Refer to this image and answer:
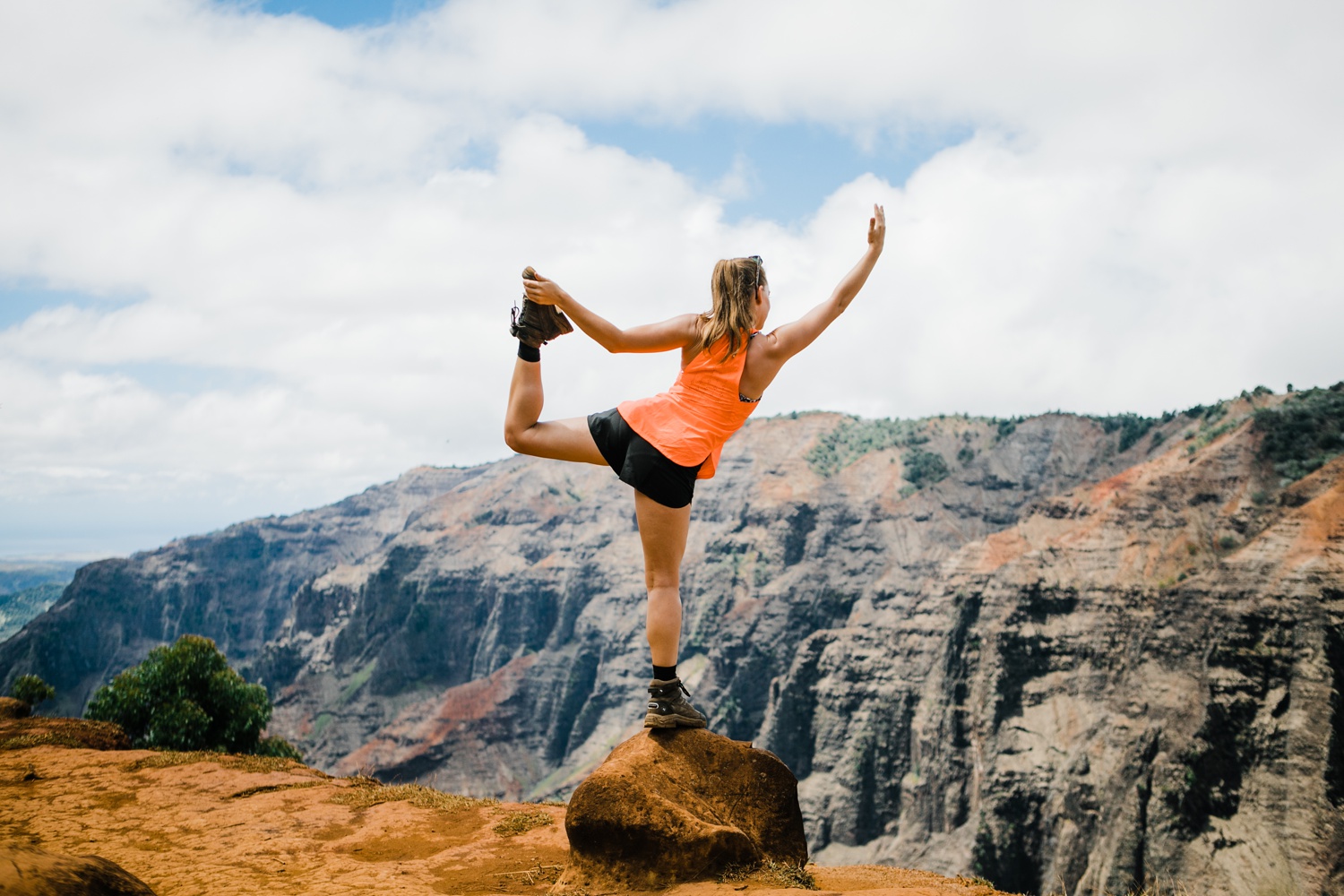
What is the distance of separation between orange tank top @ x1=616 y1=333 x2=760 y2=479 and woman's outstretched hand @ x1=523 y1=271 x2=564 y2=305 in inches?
31.7

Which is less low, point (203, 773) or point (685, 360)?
point (685, 360)

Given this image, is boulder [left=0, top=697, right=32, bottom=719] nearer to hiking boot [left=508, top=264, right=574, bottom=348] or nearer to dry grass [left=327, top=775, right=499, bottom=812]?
dry grass [left=327, top=775, right=499, bottom=812]

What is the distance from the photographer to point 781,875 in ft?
15.8

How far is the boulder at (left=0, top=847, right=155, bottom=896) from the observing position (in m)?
2.68

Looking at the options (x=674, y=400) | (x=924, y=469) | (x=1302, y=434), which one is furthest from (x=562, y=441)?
(x=924, y=469)

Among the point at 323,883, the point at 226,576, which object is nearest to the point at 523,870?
the point at 323,883

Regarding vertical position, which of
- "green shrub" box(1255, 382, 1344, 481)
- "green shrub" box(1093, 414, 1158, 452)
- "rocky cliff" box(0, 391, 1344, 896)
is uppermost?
"green shrub" box(1093, 414, 1158, 452)

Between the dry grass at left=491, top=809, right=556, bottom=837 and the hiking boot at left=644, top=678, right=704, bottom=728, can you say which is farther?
the dry grass at left=491, top=809, right=556, bottom=837

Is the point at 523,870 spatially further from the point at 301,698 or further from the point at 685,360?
the point at 301,698

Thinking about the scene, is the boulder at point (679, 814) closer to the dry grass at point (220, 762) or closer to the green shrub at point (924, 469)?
the dry grass at point (220, 762)

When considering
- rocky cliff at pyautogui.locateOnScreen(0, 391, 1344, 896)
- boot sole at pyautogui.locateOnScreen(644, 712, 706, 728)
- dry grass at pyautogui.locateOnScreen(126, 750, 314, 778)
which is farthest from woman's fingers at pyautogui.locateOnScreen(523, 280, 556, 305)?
rocky cliff at pyautogui.locateOnScreen(0, 391, 1344, 896)

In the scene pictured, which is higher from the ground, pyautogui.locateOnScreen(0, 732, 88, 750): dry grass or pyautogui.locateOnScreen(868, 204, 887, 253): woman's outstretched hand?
pyautogui.locateOnScreen(868, 204, 887, 253): woman's outstretched hand

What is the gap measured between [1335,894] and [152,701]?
34.3 m

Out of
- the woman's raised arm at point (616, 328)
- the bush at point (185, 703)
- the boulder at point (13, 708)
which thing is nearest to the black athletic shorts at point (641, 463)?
the woman's raised arm at point (616, 328)
